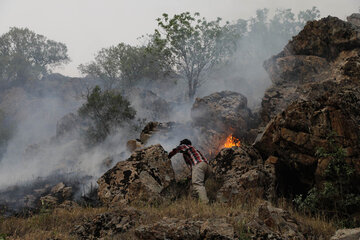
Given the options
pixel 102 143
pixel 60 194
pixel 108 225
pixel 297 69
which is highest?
pixel 102 143

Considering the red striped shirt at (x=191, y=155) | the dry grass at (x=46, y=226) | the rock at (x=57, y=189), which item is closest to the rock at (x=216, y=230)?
the dry grass at (x=46, y=226)

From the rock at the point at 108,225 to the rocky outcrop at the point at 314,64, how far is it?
783cm

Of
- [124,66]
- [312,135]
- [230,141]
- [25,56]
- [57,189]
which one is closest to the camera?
[312,135]

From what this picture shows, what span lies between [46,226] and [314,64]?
1225 cm

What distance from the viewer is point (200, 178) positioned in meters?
7.13

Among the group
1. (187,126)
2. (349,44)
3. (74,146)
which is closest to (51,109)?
(74,146)

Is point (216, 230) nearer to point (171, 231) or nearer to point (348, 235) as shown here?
point (171, 231)

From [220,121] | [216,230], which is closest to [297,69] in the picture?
[220,121]

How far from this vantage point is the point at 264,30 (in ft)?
143

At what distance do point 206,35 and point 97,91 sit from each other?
35.4ft

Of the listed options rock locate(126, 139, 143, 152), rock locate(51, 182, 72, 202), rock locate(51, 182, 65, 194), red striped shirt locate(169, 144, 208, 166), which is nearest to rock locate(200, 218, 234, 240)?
red striped shirt locate(169, 144, 208, 166)

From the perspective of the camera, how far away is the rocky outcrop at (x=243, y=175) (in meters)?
6.58

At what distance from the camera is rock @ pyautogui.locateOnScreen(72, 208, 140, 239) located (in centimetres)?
480

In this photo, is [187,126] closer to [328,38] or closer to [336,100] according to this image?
[328,38]
